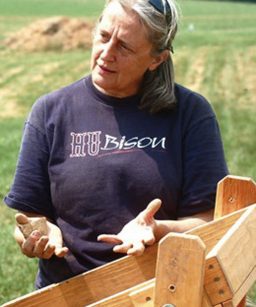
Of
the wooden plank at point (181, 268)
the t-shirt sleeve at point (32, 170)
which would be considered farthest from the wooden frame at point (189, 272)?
the t-shirt sleeve at point (32, 170)

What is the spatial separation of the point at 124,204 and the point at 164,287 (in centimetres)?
100

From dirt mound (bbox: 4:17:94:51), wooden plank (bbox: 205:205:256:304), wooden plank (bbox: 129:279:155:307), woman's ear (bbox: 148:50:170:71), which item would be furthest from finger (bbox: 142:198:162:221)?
dirt mound (bbox: 4:17:94:51)

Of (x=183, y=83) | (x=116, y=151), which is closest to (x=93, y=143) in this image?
(x=116, y=151)

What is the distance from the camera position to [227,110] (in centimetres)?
1367

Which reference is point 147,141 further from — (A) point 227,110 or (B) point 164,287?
(A) point 227,110

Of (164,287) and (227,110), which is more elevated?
(164,287)

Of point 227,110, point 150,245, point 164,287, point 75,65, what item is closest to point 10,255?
point 150,245

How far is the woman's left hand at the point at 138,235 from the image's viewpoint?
9.05 ft

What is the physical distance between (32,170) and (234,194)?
0.81 metres

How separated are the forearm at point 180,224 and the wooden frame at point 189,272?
0.08 metres

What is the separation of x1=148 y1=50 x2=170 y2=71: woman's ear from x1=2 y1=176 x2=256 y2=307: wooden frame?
0.60 meters

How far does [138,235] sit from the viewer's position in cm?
285

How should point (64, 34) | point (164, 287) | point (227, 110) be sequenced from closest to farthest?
1. point (164, 287)
2. point (227, 110)
3. point (64, 34)

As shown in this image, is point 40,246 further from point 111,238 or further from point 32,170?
point 32,170
